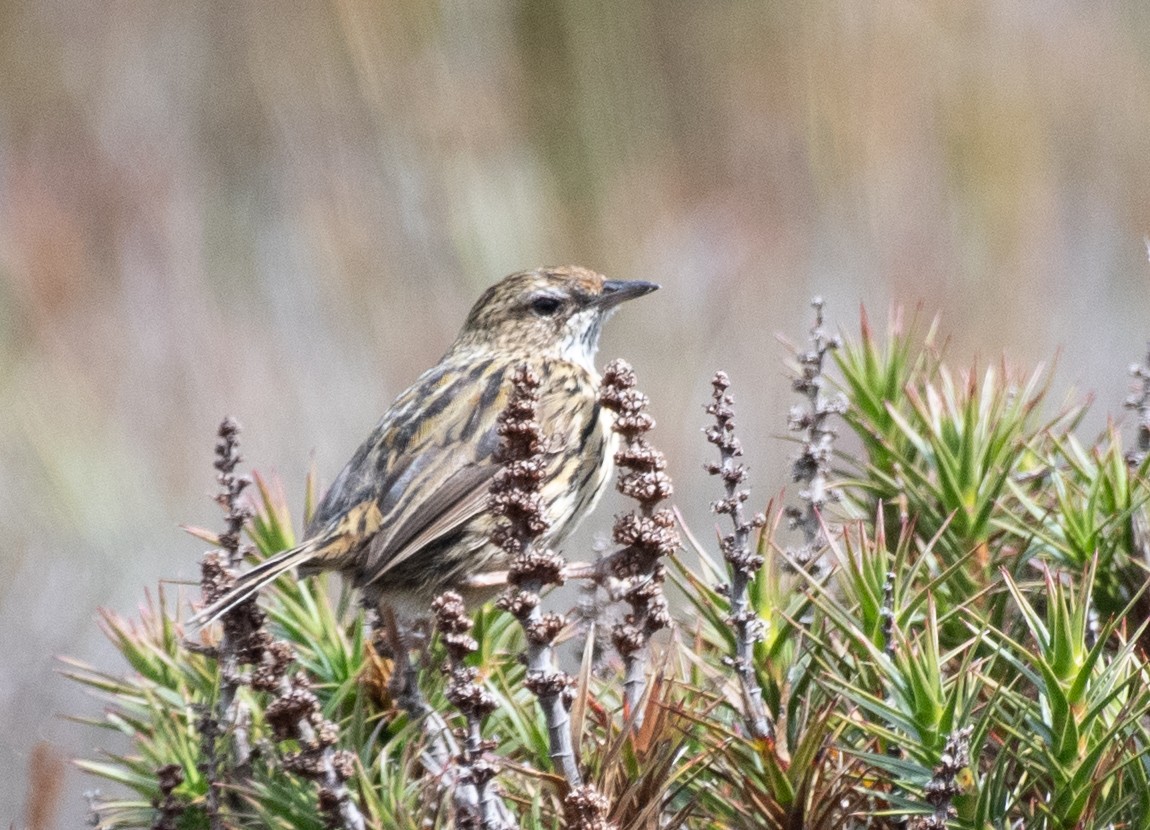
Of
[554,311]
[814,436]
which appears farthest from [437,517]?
[814,436]

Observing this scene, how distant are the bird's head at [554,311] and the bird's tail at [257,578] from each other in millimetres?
1662

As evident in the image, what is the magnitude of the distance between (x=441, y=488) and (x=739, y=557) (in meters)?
2.11

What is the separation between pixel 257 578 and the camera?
2.41 m

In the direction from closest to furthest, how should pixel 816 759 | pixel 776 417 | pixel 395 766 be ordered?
1. pixel 816 759
2. pixel 395 766
3. pixel 776 417

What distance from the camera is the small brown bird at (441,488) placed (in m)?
3.53

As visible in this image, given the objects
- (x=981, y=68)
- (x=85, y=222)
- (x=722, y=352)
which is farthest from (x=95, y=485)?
(x=981, y=68)

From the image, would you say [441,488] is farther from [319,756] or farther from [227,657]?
[319,756]

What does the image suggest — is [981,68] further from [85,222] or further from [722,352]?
[85,222]

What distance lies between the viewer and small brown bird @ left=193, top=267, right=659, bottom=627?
3.53m

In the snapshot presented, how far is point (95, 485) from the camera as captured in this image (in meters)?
7.78

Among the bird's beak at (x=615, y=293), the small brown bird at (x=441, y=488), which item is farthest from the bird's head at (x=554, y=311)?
the small brown bird at (x=441, y=488)

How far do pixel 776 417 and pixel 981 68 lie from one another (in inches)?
103

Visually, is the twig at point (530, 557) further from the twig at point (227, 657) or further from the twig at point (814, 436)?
the twig at point (814, 436)

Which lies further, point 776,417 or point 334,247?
point 334,247
